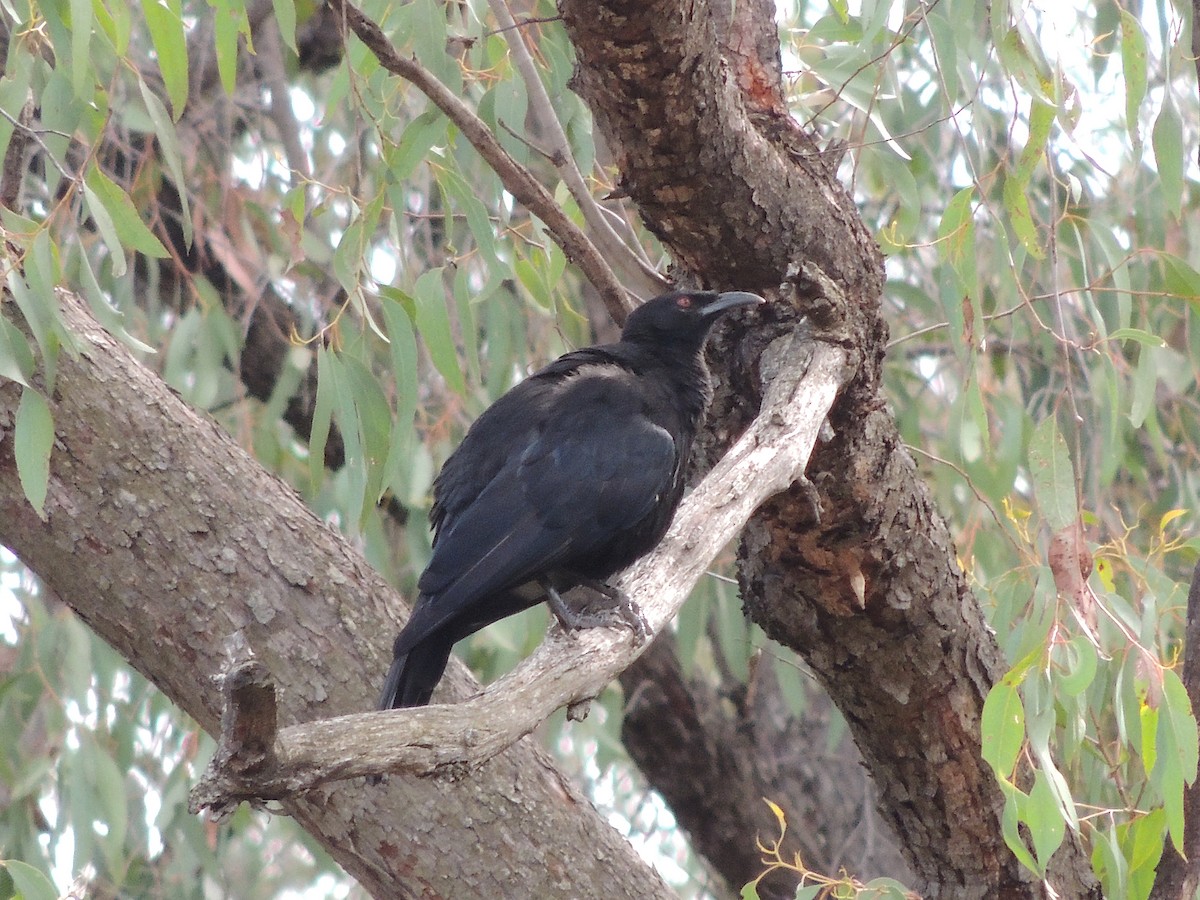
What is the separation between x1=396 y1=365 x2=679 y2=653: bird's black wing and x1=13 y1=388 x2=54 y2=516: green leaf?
83 cm

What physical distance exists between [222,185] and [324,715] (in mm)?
2343

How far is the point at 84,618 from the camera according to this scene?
9.70ft

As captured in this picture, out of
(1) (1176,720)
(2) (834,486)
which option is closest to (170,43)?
(2) (834,486)

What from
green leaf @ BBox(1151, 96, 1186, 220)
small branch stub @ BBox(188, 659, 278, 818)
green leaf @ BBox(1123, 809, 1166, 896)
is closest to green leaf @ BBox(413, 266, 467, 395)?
green leaf @ BBox(1151, 96, 1186, 220)

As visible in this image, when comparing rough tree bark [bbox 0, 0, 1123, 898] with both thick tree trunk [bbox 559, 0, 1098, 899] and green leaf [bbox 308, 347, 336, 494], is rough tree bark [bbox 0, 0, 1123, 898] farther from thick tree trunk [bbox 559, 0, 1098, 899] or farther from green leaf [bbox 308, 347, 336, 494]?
green leaf [bbox 308, 347, 336, 494]

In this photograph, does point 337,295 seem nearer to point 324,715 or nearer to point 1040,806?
point 324,715

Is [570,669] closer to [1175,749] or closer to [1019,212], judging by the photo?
[1175,749]

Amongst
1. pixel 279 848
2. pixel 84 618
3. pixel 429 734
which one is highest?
pixel 429 734

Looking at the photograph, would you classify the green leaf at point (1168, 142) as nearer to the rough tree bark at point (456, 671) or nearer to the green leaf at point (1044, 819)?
the rough tree bark at point (456, 671)

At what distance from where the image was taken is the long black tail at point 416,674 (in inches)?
113

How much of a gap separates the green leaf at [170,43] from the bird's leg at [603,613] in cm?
131

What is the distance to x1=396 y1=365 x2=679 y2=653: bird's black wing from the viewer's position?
3186mm

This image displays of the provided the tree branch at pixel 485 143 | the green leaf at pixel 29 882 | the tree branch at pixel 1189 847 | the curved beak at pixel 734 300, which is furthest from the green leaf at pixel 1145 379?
the green leaf at pixel 29 882

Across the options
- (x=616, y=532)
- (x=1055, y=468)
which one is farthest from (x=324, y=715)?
(x=1055, y=468)
